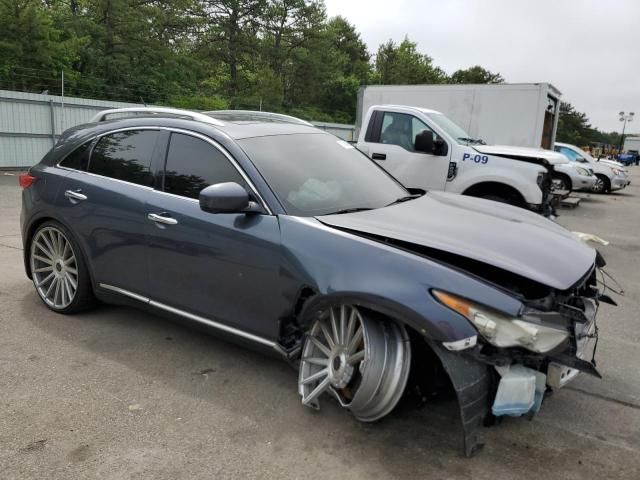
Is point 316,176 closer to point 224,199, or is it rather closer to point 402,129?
point 224,199

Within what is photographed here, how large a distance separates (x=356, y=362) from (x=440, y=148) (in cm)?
581

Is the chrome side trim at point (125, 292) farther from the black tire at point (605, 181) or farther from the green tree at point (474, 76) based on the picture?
the green tree at point (474, 76)

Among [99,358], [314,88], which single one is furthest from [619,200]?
[314,88]

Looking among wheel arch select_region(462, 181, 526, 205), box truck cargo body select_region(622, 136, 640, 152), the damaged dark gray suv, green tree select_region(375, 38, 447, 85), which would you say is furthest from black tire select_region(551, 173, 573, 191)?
box truck cargo body select_region(622, 136, 640, 152)

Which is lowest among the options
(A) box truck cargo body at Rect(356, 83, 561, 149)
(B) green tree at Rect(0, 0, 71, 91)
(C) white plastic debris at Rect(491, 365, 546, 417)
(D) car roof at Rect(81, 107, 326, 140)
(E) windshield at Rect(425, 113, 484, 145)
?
(C) white plastic debris at Rect(491, 365, 546, 417)

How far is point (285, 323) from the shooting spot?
3.10m

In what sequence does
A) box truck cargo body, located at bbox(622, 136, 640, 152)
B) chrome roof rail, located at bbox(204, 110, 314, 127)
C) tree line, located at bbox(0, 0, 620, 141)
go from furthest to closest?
box truck cargo body, located at bbox(622, 136, 640, 152) < tree line, located at bbox(0, 0, 620, 141) < chrome roof rail, located at bbox(204, 110, 314, 127)

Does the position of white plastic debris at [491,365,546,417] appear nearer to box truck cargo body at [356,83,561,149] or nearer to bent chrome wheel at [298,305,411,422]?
bent chrome wheel at [298,305,411,422]

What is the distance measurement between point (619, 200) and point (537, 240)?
→ 52.7 feet

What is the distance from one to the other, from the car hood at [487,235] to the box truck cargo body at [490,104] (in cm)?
961

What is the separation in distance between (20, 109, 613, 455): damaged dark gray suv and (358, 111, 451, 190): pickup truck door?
4242mm

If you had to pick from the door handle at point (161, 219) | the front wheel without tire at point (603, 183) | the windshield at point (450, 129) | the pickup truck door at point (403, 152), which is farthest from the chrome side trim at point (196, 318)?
the front wheel without tire at point (603, 183)

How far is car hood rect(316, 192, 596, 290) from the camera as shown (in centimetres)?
271

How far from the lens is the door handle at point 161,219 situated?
11.5ft
